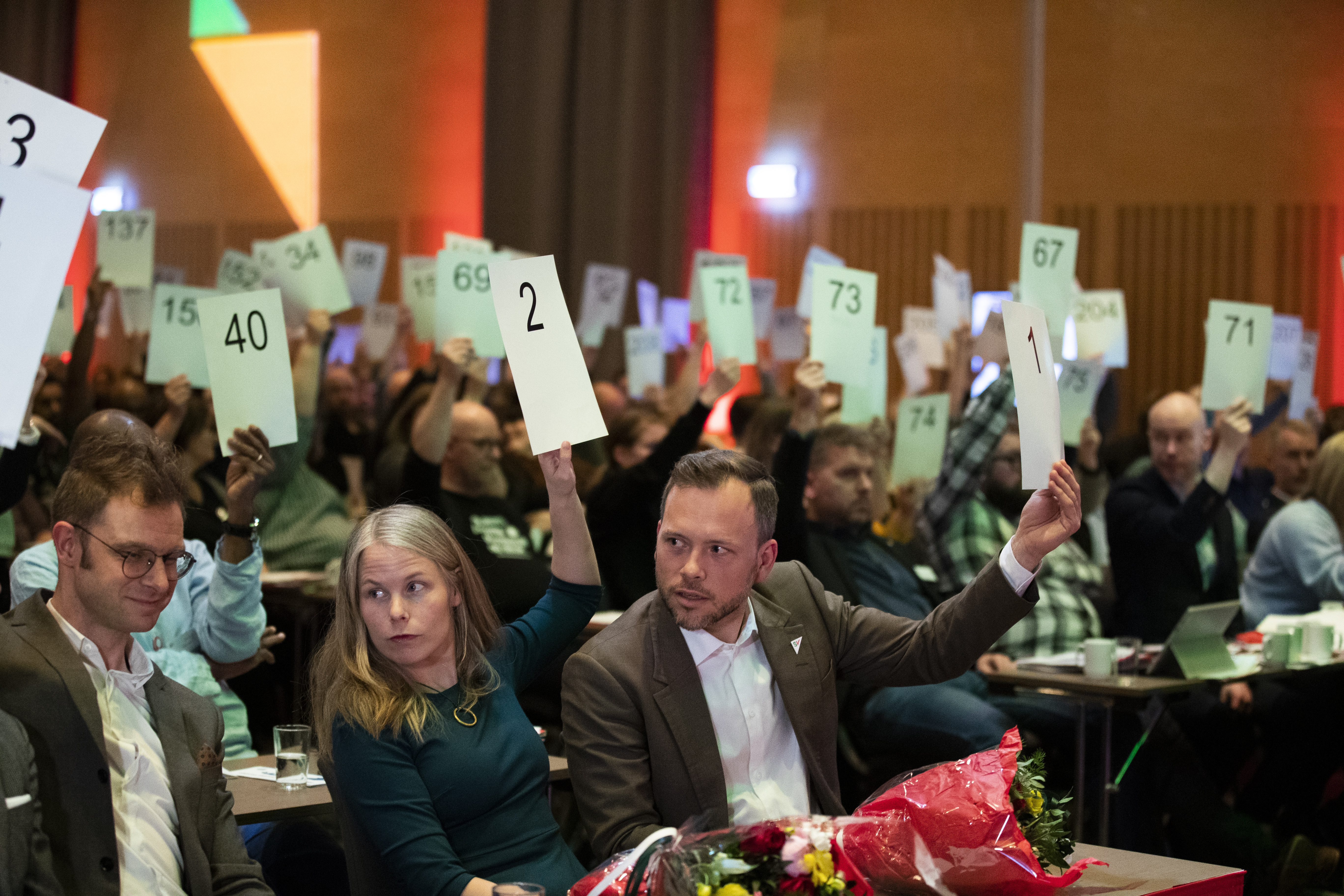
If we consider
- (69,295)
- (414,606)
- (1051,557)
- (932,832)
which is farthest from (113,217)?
A: (932,832)

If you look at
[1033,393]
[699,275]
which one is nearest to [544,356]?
[1033,393]

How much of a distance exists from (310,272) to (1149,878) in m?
4.38

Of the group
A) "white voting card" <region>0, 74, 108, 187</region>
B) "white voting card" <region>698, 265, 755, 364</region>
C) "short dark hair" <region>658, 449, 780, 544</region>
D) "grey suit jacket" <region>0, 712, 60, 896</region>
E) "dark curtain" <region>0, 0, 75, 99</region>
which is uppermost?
"dark curtain" <region>0, 0, 75, 99</region>

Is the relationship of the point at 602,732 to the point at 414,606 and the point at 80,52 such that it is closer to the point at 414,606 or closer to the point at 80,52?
the point at 414,606

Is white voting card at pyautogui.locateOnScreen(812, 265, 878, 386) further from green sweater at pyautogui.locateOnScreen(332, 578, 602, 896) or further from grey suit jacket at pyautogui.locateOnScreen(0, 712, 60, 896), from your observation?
grey suit jacket at pyautogui.locateOnScreen(0, 712, 60, 896)

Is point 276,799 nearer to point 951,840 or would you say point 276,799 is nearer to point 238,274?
point 951,840

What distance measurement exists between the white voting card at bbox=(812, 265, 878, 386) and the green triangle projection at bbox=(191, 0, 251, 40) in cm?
888

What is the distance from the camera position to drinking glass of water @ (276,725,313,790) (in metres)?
2.84

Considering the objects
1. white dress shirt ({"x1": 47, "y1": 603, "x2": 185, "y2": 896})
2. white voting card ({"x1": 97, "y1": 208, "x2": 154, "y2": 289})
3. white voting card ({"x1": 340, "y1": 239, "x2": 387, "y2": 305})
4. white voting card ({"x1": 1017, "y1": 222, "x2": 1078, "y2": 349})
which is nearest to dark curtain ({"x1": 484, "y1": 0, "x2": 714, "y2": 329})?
white voting card ({"x1": 340, "y1": 239, "x2": 387, "y2": 305})

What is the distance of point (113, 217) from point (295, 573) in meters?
1.89

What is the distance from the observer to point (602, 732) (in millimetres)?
2453

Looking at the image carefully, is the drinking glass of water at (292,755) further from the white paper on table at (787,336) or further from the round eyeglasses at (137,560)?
the white paper on table at (787,336)

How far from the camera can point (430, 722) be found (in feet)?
7.46

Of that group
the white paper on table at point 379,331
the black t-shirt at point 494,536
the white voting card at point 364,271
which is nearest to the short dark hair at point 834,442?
the black t-shirt at point 494,536
